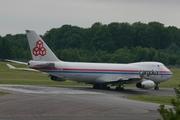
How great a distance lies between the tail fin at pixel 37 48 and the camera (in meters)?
45.9

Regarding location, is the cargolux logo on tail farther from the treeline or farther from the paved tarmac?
the treeline

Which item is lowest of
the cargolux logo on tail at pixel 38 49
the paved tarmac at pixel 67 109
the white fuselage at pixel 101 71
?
the paved tarmac at pixel 67 109

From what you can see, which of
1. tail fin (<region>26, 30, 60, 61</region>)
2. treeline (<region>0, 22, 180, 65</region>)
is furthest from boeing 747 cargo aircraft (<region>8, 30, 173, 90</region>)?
treeline (<region>0, 22, 180, 65</region>)

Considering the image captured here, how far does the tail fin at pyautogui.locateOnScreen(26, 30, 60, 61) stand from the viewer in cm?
4588

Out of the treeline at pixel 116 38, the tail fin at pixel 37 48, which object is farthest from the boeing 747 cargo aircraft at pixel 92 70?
the treeline at pixel 116 38

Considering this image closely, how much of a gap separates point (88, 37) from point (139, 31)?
58.4 feet

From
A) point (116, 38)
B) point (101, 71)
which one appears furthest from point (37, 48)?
point (116, 38)

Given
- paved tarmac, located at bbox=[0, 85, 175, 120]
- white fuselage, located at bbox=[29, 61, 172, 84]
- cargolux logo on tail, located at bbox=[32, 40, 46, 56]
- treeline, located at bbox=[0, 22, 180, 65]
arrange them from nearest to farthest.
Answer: paved tarmac, located at bbox=[0, 85, 175, 120], cargolux logo on tail, located at bbox=[32, 40, 46, 56], white fuselage, located at bbox=[29, 61, 172, 84], treeline, located at bbox=[0, 22, 180, 65]

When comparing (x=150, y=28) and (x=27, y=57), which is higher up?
(x=150, y=28)

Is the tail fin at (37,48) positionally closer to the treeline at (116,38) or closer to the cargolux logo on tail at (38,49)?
the cargolux logo on tail at (38,49)

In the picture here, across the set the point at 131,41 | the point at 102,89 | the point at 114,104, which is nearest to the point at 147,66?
the point at 102,89

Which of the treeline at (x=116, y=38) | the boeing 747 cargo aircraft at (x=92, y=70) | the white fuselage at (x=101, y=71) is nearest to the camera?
A: the boeing 747 cargo aircraft at (x=92, y=70)

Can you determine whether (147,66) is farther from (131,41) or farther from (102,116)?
(131,41)

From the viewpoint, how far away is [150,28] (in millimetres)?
163000
